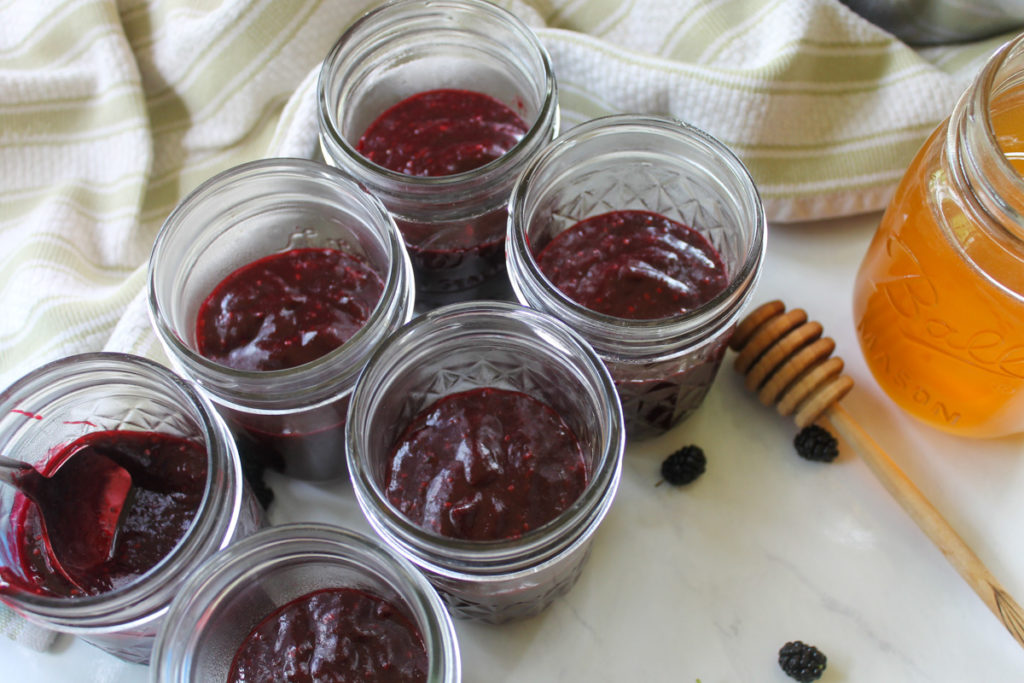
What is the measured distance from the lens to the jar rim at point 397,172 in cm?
124

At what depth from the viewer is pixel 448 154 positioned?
1.45 m

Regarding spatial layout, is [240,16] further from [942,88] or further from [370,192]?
[942,88]

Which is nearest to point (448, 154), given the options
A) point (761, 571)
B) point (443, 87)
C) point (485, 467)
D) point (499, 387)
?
point (443, 87)

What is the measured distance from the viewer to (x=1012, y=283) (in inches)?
43.3

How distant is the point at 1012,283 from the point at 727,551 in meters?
0.53

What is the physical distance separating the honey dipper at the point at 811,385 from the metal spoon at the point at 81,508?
0.89 metres

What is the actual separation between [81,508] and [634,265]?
2.55 ft

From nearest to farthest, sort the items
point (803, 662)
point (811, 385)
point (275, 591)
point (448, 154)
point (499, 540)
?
point (499, 540) → point (275, 591) → point (803, 662) → point (811, 385) → point (448, 154)

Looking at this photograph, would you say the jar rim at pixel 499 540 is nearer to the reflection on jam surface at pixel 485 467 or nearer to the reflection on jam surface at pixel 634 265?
the reflection on jam surface at pixel 485 467

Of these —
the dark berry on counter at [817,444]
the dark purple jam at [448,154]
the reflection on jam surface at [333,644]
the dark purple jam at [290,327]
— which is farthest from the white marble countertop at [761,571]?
the dark purple jam at [448,154]

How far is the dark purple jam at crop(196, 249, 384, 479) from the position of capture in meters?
1.26

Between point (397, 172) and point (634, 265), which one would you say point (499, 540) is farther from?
point (397, 172)

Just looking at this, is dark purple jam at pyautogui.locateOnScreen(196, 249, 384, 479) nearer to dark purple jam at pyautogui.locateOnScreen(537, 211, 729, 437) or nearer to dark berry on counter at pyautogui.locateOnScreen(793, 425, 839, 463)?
dark purple jam at pyautogui.locateOnScreen(537, 211, 729, 437)

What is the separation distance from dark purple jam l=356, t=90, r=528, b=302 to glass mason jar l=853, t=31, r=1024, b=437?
1.78 ft
